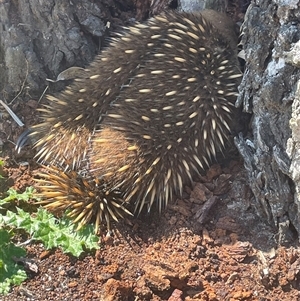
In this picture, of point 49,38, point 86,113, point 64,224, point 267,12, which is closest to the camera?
point 267,12

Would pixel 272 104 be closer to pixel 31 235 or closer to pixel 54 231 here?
pixel 54 231

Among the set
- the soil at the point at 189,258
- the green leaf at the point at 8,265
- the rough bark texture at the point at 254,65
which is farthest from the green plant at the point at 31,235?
the rough bark texture at the point at 254,65

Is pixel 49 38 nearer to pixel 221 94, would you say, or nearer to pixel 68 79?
pixel 68 79

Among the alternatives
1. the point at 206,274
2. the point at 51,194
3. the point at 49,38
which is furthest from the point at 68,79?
the point at 206,274

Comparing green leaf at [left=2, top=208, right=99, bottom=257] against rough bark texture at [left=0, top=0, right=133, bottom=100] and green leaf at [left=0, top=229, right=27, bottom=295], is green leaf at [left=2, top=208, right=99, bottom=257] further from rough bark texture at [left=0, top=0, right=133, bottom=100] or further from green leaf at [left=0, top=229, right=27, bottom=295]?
rough bark texture at [left=0, top=0, right=133, bottom=100]

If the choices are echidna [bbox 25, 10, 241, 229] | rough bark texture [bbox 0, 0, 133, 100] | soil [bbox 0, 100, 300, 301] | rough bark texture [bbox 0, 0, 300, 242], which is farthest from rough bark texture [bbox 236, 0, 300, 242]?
rough bark texture [bbox 0, 0, 133, 100]

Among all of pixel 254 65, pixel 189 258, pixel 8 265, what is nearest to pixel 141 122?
pixel 254 65

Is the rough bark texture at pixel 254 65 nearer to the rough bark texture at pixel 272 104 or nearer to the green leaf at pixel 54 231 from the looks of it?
the rough bark texture at pixel 272 104
